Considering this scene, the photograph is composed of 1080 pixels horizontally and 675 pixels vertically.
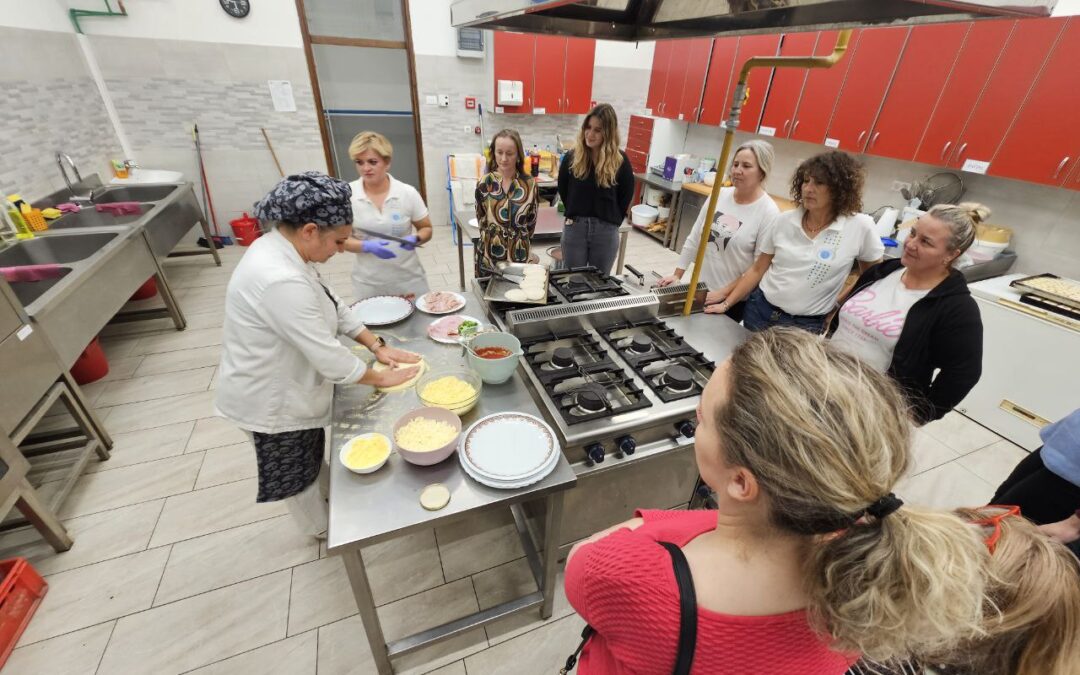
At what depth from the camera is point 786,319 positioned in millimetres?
2117

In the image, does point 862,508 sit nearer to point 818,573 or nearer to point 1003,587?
point 818,573

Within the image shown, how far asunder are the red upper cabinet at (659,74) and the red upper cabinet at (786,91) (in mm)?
1482

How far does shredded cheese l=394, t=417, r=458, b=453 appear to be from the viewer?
123cm

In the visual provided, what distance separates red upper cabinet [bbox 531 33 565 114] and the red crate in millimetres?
5283

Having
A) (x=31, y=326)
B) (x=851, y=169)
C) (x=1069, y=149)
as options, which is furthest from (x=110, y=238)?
(x=1069, y=149)

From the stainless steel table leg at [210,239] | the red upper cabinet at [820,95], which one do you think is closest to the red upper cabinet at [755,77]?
the red upper cabinet at [820,95]

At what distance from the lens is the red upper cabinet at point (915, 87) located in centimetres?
280

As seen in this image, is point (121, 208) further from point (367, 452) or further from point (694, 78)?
point (694, 78)

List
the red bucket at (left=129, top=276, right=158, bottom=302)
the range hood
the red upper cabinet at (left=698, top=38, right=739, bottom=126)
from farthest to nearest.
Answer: the red upper cabinet at (left=698, top=38, right=739, bottom=126) → the red bucket at (left=129, top=276, right=158, bottom=302) → the range hood

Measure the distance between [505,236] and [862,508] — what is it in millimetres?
2600

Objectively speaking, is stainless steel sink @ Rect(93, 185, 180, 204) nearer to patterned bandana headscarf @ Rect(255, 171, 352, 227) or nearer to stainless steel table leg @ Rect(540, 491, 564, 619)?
patterned bandana headscarf @ Rect(255, 171, 352, 227)

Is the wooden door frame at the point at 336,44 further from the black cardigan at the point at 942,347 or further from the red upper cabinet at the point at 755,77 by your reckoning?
the black cardigan at the point at 942,347

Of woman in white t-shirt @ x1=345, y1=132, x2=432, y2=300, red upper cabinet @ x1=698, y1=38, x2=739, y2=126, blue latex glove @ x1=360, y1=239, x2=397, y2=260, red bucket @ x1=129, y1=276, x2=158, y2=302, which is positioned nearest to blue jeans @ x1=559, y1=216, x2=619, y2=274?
woman in white t-shirt @ x1=345, y1=132, x2=432, y2=300

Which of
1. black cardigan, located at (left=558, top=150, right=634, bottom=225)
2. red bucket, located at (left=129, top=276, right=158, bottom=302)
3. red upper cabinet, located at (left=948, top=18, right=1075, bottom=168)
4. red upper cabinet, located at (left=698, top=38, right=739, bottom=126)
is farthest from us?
red upper cabinet, located at (left=698, top=38, right=739, bottom=126)
